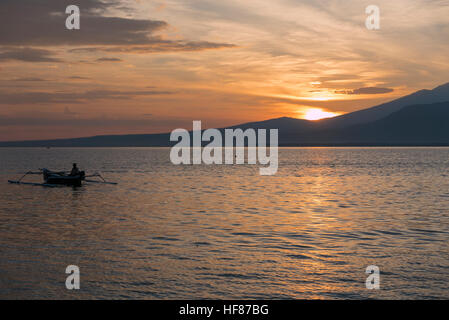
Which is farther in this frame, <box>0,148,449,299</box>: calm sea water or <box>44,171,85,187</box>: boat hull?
<box>44,171,85,187</box>: boat hull

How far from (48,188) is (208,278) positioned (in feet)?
165

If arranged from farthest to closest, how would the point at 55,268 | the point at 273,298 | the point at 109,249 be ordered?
the point at 109,249, the point at 55,268, the point at 273,298

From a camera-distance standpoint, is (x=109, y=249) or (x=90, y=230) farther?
(x=90, y=230)

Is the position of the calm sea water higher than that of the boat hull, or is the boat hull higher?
the boat hull

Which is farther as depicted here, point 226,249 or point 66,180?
point 66,180

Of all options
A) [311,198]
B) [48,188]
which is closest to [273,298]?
[311,198]

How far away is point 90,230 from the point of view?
2920 centimetres

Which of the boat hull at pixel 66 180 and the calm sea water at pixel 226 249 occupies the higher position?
the boat hull at pixel 66 180

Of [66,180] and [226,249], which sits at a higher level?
[66,180]

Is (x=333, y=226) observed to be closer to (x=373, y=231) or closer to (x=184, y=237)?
(x=373, y=231)

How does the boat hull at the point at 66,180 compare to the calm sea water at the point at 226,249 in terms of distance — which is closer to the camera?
the calm sea water at the point at 226,249

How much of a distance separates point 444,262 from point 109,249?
53.2ft
